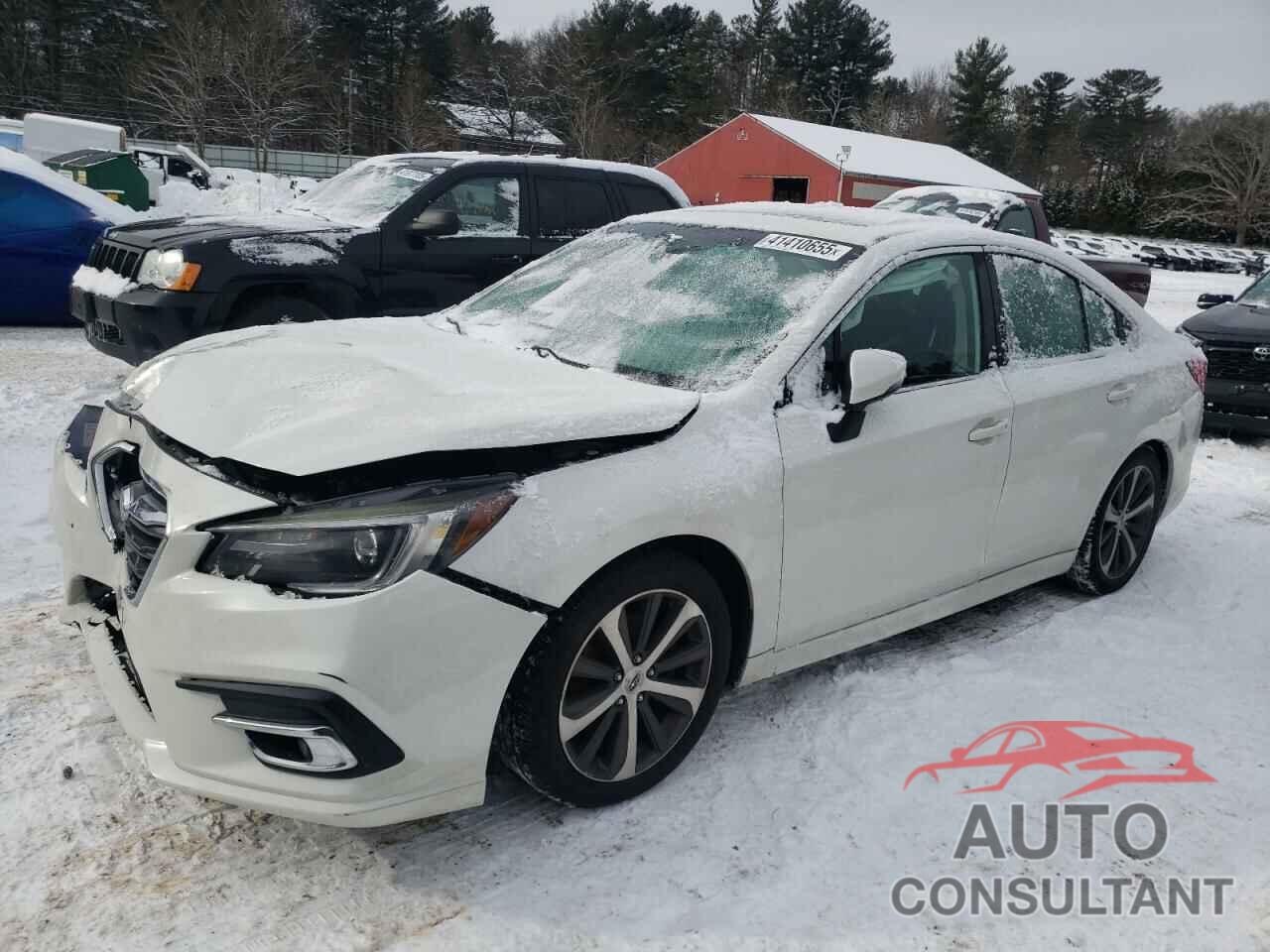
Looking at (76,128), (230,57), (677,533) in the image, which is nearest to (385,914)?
(677,533)

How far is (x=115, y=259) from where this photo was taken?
6699 millimetres

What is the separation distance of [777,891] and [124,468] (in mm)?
2069

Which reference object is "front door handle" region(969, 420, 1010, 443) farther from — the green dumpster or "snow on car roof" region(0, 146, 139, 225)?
the green dumpster

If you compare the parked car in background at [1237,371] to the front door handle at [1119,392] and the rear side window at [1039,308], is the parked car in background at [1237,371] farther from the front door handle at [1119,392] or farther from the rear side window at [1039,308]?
the rear side window at [1039,308]

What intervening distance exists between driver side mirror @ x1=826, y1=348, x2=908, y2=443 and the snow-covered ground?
Answer: 980 millimetres

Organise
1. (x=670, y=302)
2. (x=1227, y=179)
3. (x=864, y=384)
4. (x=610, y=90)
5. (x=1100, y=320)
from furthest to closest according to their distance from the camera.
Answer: (x=610, y=90)
(x=1227, y=179)
(x=1100, y=320)
(x=670, y=302)
(x=864, y=384)

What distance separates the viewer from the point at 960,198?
10.7m

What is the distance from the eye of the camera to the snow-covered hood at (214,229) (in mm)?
6312

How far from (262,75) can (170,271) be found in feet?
116

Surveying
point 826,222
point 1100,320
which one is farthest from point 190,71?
point 1100,320

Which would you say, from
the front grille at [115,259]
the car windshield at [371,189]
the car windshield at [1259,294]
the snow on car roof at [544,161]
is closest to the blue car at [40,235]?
the front grille at [115,259]

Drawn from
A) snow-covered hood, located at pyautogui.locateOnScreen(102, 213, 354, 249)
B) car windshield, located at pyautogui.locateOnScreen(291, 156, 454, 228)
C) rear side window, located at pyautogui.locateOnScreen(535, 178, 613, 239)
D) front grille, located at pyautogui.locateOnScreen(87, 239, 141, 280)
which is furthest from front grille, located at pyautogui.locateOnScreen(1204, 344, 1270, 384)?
front grille, located at pyautogui.locateOnScreen(87, 239, 141, 280)

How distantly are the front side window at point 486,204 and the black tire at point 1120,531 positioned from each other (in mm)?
4652

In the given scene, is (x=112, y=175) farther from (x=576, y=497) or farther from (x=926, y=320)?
(x=576, y=497)
